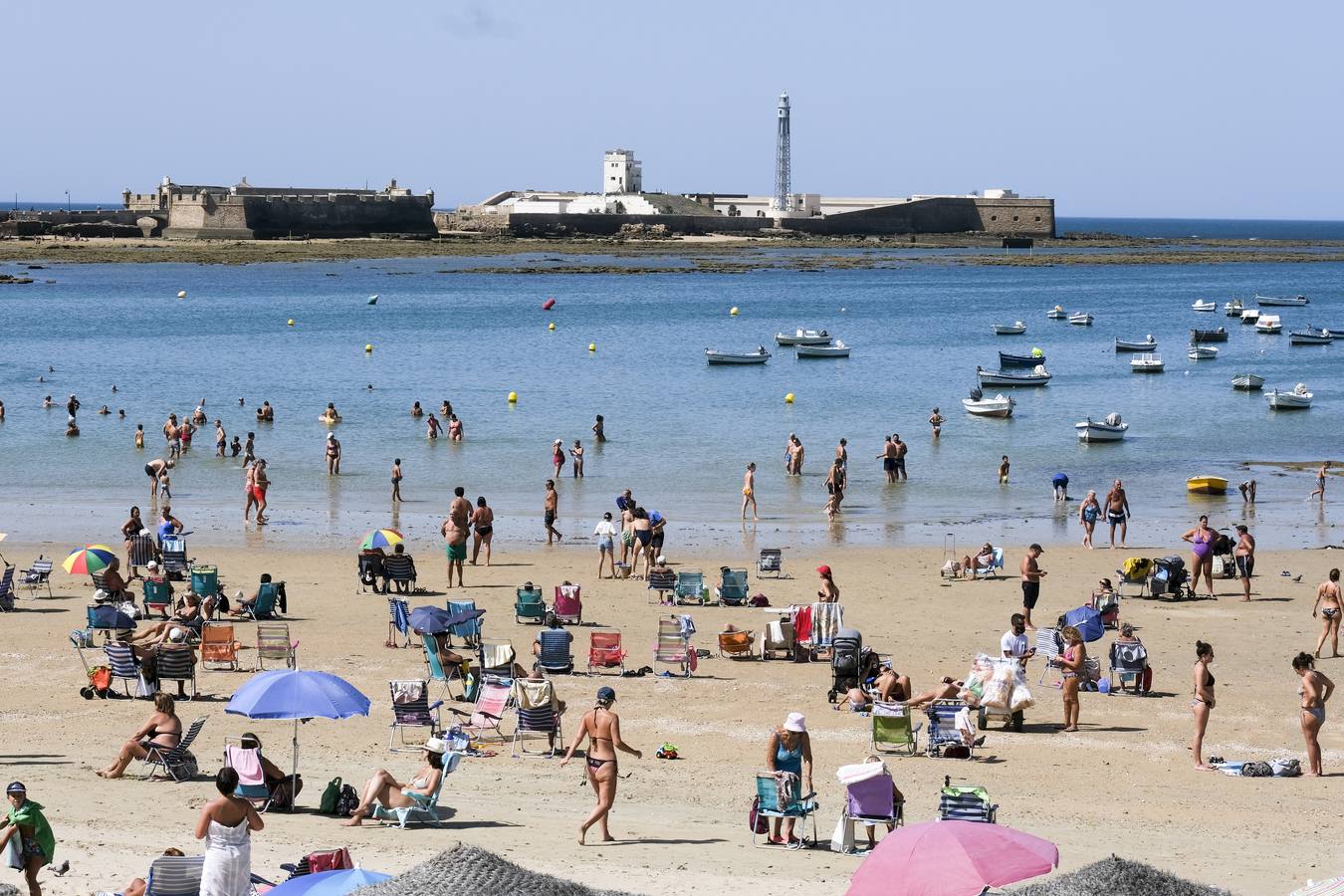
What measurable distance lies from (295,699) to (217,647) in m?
5.00

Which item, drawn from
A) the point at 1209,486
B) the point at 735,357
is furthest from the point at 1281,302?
the point at 1209,486

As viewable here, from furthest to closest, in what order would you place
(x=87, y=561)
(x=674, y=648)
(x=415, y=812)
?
(x=87, y=561) → (x=674, y=648) → (x=415, y=812)

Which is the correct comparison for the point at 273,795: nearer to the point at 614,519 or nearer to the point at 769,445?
the point at 614,519

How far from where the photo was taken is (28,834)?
33.3 feet

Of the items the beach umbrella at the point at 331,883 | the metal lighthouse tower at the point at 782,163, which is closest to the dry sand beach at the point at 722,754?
the beach umbrella at the point at 331,883

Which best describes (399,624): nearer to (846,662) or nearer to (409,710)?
(409,710)

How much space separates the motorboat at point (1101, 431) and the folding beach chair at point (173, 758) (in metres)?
29.0

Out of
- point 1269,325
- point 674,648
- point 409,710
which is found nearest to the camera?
point 409,710

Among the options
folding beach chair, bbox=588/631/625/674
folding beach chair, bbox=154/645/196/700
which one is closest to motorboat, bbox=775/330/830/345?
folding beach chair, bbox=588/631/625/674

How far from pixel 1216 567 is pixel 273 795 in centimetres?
1496

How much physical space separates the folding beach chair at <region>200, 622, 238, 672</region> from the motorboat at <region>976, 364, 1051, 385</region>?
36369 mm

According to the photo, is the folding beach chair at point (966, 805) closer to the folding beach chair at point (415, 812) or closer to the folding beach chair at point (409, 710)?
the folding beach chair at point (415, 812)

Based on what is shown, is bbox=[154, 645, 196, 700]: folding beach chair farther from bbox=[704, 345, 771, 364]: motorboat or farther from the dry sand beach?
bbox=[704, 345, 771, 364]: motorboat

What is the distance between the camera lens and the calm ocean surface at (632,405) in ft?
96.4
